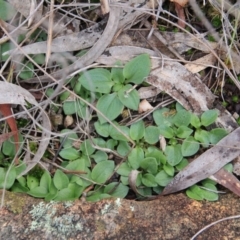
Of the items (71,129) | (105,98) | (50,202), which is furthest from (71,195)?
(105,98)

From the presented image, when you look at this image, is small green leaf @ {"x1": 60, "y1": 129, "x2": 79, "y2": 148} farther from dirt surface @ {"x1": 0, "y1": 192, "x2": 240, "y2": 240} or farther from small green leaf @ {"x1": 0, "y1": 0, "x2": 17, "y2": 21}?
small green leaf @ {"x1": 0, "y1": 0, "x2": 17, "y2": 21}

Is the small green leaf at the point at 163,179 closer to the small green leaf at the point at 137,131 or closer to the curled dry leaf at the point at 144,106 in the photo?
the small green leaf at the point at 137,131

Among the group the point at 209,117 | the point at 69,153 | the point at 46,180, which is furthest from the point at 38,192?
the point at 209,117

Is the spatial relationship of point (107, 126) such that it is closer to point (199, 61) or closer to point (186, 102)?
point (186, 102)

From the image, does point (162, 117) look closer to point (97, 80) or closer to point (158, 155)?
point (158, 155)

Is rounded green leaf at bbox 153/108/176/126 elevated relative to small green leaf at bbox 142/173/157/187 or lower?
elevated

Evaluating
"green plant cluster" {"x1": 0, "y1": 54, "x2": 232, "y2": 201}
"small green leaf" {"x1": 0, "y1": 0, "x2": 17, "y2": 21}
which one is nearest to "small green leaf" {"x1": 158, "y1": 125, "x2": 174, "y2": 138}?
"green plant cluster" {"x1": 0, "y1": 54, "x2": 232, "y2": 201}

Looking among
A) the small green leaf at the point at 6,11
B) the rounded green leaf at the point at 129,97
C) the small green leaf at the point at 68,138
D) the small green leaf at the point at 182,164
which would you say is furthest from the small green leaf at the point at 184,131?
the small green leaf at the point at 6,11

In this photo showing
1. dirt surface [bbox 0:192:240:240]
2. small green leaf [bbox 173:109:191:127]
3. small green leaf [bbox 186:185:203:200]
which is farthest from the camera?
small green leaf [bbox 173:109:191:127]
